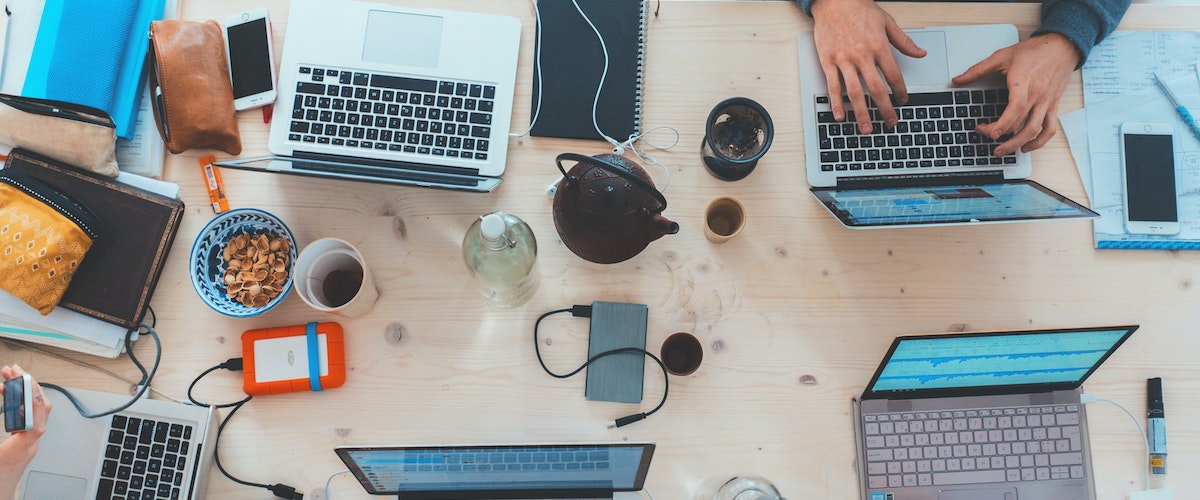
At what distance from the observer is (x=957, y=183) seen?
0.99m

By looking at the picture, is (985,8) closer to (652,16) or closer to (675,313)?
(652,16)

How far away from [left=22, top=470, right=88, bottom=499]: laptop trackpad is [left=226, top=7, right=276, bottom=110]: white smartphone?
0.59m

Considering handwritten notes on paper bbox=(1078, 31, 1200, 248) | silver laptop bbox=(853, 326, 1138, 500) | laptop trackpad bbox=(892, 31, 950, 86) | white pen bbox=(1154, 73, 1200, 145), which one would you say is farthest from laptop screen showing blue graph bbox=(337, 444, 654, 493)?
white pen bbox=(1154, 73, 1200, 145)

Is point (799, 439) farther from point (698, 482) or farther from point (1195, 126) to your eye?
point (1195, 126)

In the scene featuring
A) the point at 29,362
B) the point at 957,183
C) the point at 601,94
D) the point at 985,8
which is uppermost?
the point at 985,8

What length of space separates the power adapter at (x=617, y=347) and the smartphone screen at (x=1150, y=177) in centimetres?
82

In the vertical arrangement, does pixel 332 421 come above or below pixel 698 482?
above

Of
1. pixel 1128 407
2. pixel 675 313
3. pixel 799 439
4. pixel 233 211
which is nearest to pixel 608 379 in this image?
pixel 675 313

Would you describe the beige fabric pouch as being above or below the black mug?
above

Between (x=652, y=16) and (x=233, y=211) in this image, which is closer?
(x=233, y=211)

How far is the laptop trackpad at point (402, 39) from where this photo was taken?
39.6 inches

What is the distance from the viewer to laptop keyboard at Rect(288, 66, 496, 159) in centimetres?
98

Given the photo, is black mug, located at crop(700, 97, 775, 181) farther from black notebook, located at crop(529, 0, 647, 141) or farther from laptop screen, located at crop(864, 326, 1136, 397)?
laptop screen, located at crop(864, 326, 1136, 397)

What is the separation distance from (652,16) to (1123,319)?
909 mm
